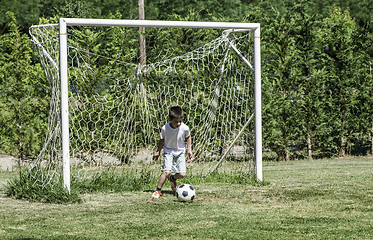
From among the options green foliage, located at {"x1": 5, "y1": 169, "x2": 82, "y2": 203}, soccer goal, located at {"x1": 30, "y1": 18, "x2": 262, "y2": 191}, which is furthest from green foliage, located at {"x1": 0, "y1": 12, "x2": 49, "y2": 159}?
green foliage, located at {"x1": 5, "y1": 169, "x2": 82, "y2": 203}

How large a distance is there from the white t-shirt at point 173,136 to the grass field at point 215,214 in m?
0.68

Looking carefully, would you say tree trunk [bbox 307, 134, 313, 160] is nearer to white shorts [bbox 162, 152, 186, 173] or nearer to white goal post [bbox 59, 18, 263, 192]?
white goal post [bbox 59, 18, 263, 192]

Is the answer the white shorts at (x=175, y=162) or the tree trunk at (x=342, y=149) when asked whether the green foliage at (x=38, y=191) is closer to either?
the white shorts at (x=175, y=162)

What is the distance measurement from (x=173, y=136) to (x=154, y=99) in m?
3.55

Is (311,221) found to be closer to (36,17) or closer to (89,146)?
(89,146)

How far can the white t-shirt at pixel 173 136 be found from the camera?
757 centimetres

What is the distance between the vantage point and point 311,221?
5.58 m

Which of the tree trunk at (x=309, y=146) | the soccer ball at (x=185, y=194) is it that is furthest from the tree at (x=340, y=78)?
the soccer ball at (x=185, y=194)

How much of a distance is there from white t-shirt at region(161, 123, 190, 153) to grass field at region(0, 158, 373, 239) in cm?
68

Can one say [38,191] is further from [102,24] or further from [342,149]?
[342,149]

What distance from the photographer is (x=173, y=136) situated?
7.59 metres

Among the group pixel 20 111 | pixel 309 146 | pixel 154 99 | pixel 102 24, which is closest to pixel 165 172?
pixel 102 24

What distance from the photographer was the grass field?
5113 mm

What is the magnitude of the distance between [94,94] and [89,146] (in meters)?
1.66
